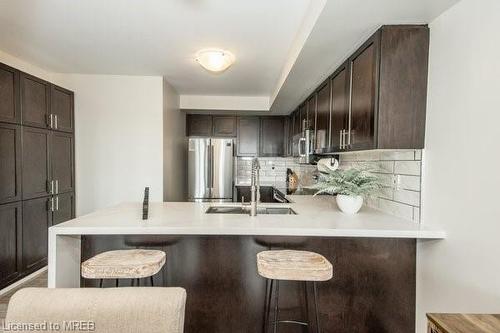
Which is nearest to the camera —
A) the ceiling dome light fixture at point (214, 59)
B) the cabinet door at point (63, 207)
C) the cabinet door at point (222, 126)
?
the ceiling dome light fixture at point (214, 59)

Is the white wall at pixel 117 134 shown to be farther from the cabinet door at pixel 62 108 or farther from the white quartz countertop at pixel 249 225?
the white quartz countertop at pixel 249 225

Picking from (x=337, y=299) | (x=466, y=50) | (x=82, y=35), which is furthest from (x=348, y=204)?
(x=82, y=35)

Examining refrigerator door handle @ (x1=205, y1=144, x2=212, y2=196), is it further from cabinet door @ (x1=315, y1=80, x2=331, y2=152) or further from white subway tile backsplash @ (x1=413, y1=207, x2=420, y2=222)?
white subway tile backsplash @ (x1=413, y1=207, x2=420, y2=222)

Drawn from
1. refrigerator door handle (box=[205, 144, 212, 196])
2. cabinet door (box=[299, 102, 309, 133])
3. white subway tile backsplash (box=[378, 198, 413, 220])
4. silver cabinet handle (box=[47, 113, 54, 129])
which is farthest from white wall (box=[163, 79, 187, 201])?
white subway tile backsplash (box=[378, 198, 413, 220])

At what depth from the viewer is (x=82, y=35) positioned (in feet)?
8.30

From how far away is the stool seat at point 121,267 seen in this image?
4.96 feet

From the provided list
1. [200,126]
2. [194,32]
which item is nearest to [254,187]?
[194,32]

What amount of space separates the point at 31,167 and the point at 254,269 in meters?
2.60

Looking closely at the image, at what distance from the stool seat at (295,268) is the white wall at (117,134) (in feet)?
8.26

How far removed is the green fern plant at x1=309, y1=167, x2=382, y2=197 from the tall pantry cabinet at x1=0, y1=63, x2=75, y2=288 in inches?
108

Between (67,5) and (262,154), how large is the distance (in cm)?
365

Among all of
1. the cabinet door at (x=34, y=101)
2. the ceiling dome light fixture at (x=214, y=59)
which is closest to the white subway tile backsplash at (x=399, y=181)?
the ceiling dome light fixture at (x=214, y=59)

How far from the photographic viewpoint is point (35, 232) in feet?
10.2

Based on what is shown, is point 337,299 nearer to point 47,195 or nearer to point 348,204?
point 348,204
